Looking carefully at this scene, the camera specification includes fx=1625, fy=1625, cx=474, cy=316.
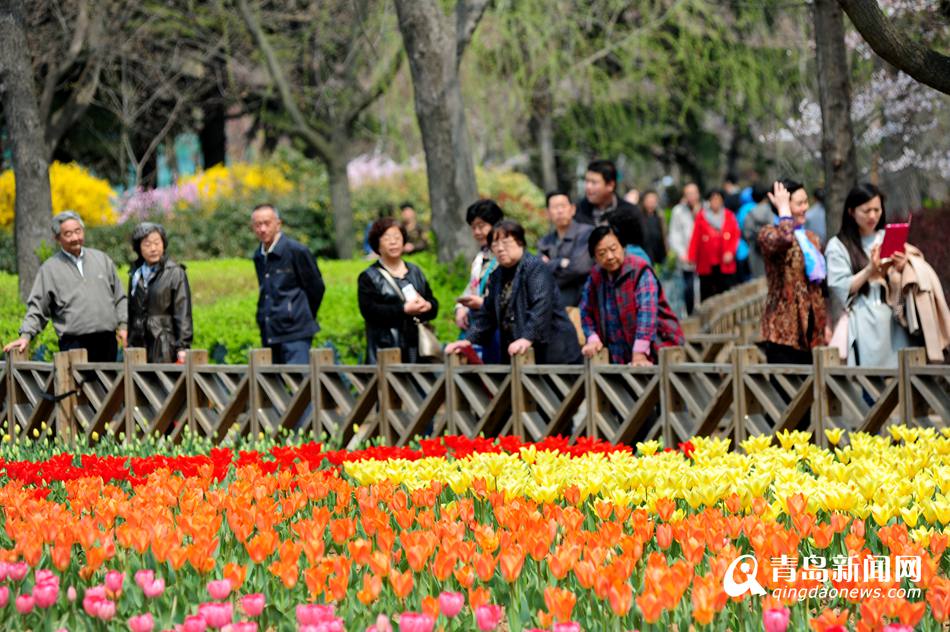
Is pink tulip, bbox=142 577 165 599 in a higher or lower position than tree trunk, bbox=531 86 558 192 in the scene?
lower

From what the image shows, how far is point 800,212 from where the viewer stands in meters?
10.2

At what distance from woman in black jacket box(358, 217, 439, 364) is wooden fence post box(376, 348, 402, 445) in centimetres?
49

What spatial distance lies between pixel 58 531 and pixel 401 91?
1028 inches

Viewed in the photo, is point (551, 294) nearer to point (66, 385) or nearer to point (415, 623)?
point (66, 385)

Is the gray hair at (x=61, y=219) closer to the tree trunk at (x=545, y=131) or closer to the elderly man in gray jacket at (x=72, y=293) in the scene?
the elderly man in gray jacket at (x=72, y=293)

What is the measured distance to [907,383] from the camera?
843cm

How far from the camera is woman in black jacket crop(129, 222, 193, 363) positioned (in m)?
11.7

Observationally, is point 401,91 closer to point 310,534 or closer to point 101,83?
point 101,83

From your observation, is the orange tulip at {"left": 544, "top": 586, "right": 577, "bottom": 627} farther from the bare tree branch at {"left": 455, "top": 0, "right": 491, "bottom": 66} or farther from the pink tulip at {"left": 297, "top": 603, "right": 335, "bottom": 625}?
the bare tree branch at {"left": 455, "top": 0, "right": 491, "bottom": 66}

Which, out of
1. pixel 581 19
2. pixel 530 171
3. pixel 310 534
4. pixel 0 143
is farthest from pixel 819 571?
pixel 530 171

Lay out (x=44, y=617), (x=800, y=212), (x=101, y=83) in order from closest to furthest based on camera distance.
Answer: (x=44, y=617) → (x=800, y=212) → (x=101, y=83)

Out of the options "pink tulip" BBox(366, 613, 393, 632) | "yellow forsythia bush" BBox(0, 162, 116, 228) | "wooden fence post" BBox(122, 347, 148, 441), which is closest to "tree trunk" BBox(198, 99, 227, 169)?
"yellow forsythia bush" BBox(0, 162, 116, 228)

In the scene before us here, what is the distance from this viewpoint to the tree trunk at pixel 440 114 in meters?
14.5
